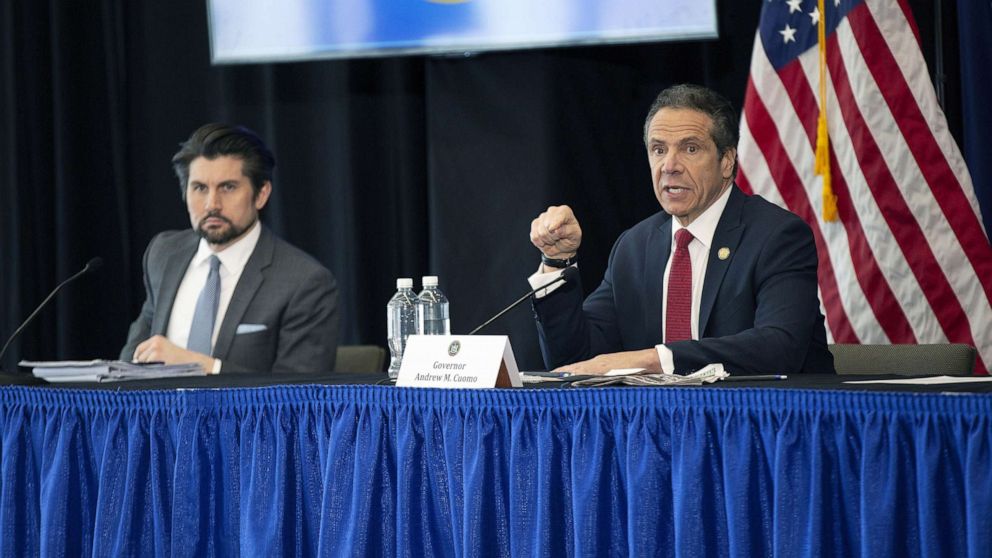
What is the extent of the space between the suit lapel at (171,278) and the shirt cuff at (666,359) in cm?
186

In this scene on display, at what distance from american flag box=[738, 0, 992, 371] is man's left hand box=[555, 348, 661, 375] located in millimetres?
1589

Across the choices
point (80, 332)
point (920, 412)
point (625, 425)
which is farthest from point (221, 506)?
point (80, 332)

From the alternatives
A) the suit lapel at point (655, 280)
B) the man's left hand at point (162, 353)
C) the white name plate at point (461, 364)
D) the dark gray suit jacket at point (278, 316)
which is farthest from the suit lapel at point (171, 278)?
the white name plate at point (461, 364)

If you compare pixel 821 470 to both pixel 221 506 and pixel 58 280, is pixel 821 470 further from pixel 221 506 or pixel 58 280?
pixel 58 280

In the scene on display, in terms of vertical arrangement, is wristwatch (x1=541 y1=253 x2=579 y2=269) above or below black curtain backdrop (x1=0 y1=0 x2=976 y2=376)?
below

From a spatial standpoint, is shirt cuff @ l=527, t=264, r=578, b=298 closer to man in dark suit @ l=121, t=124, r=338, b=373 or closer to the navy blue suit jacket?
the navy blue suit jacket

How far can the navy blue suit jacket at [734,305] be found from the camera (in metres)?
2.52

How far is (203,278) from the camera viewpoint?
3.69 metres

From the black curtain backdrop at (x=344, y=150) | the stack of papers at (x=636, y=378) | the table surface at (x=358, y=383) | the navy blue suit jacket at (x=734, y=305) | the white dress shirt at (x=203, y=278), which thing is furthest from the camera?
the black curtain backdrop at (x=344, y=150)

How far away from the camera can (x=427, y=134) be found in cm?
479

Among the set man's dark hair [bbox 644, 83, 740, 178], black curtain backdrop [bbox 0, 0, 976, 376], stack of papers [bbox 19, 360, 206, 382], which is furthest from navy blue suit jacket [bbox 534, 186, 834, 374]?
black curtain backdrop [bbox 0, 0, 976, 376]

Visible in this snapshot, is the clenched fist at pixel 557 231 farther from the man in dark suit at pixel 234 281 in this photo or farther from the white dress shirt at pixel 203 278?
the white dress shirt at pixel 203 278

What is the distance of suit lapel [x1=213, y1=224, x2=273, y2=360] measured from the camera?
11.4 ft

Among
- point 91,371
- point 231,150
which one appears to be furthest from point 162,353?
point 231,150
